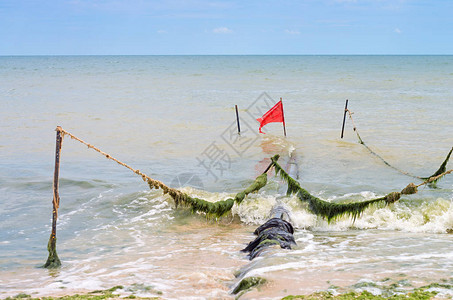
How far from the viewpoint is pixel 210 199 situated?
11.3 meters

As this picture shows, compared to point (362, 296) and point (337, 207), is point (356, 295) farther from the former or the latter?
point (337, 207)

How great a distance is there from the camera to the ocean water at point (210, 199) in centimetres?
589

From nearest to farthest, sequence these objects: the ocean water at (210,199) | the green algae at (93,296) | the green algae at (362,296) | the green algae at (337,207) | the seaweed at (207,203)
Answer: the green algae at (362,296) → the green algae at (93,296) → the ocean water at (210,199) → the seaweed at (207,203) → the green algae at (337,207)

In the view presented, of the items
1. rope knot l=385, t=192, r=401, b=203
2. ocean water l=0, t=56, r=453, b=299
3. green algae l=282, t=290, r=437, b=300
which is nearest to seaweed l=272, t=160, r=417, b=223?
rope knot l=385, t=192, r=401, b=203

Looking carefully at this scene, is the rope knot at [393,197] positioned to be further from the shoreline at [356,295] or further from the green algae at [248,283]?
the green algae at [248,283]

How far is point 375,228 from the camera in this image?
30.1 feet

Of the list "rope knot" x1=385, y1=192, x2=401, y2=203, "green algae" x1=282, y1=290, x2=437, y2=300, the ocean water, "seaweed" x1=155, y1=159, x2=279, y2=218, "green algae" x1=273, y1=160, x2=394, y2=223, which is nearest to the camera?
"green algae" x1=282, y1=290, x2=437, y2=300

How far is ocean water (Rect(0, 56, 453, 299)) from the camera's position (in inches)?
232

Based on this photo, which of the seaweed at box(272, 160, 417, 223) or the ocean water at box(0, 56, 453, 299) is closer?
the ocean water at box(0, 56, 453, 299)

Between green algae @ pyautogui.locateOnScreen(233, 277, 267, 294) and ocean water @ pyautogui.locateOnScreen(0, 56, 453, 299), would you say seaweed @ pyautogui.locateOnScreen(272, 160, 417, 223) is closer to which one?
ocean water @ pyautogui.locateOnScreen(0, 56, 453, 299)

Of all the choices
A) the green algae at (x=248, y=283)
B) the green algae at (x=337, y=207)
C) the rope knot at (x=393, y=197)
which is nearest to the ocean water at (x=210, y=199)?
the green algae at (x=248, y=283)

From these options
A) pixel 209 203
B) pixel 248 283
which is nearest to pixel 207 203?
pixel 209 203

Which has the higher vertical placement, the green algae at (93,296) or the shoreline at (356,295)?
the shoreline at (356,295)

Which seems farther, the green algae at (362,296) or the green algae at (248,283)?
the green algae at (248,283)
